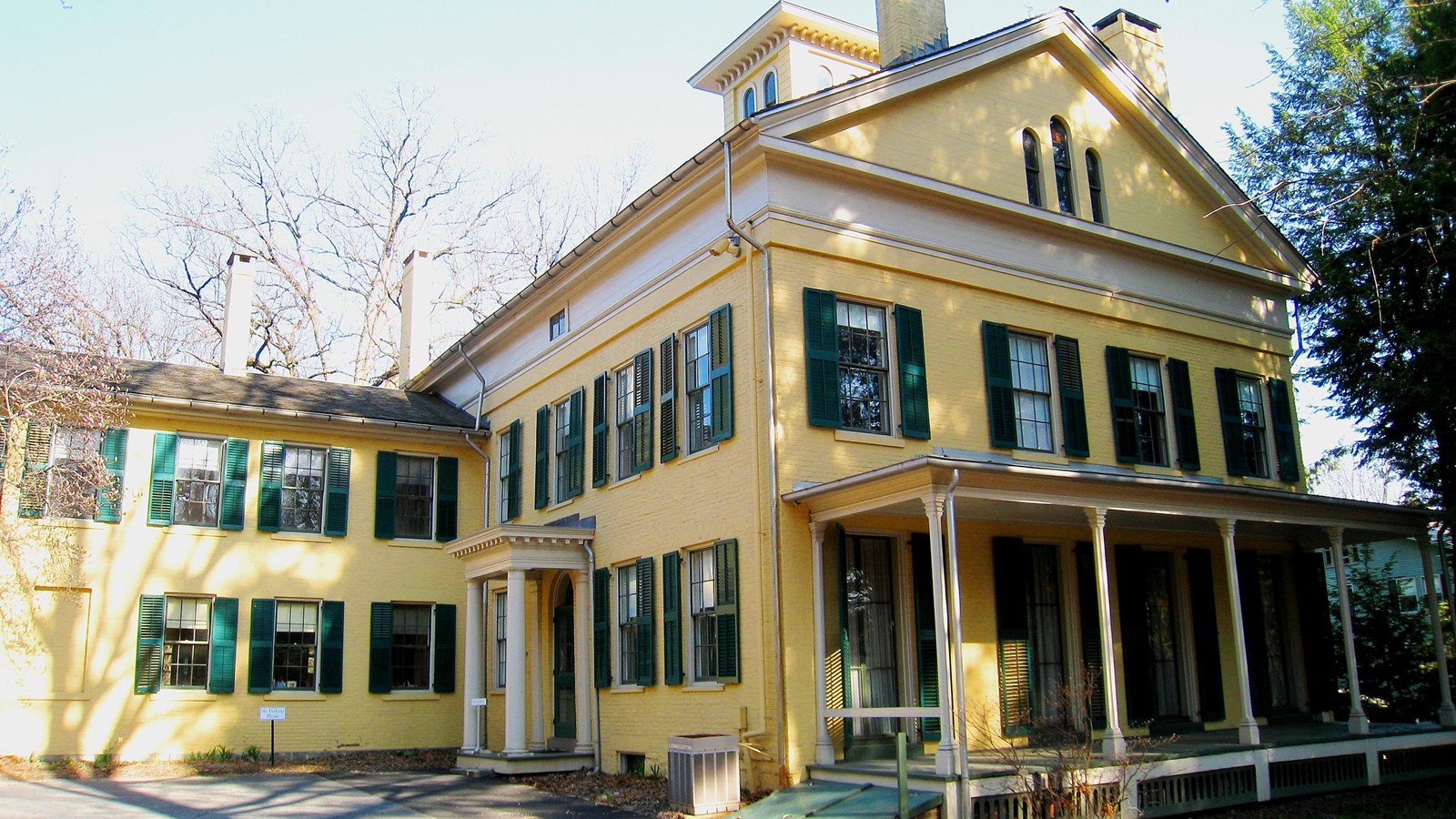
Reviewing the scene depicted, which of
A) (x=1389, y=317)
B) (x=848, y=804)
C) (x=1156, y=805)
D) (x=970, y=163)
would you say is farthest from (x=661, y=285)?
(x=1389, y=317)

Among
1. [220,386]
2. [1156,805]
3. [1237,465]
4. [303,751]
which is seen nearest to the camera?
[1156,805]

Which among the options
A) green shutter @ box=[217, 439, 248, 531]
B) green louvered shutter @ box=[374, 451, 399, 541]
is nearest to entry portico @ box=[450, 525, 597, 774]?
green louvered shutter @ box=[374, 451, 399, 541]

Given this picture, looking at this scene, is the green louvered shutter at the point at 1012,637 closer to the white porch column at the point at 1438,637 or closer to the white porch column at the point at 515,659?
→ the white porch column at the point at 1438,637

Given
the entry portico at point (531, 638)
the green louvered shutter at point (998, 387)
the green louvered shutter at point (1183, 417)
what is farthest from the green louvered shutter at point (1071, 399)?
the entry portico at point (531, 638)

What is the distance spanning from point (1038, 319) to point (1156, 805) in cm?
673

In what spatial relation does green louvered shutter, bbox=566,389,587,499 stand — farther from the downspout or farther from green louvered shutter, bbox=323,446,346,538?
the downspout

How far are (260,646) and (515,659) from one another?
551 centimetres

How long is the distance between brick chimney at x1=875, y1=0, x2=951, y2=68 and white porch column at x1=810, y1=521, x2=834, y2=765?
8.24 metres

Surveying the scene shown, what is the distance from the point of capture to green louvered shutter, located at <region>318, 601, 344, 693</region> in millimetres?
19984

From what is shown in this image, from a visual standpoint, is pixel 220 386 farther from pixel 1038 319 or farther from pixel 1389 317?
pixel 1389 317

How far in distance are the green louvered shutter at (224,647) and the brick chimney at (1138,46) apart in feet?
57.2

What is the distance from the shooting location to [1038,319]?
16.5m

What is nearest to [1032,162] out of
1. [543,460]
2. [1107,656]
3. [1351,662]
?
[1107,656]

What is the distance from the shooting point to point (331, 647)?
66.1 feet
